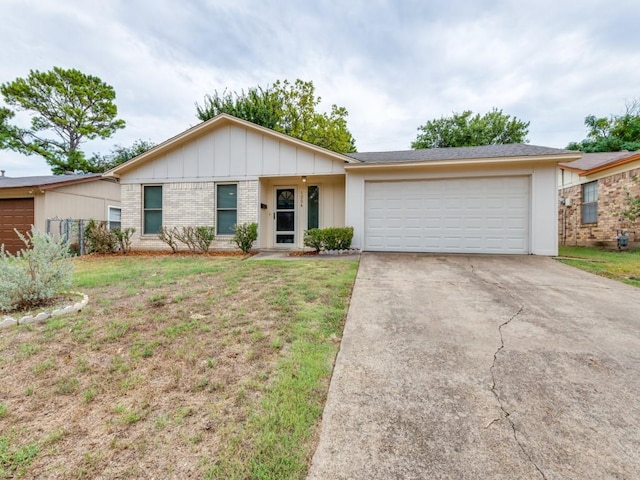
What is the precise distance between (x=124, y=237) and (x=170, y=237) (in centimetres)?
167

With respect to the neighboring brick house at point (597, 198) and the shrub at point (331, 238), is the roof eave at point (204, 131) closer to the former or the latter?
the shrub at point (331, 238)

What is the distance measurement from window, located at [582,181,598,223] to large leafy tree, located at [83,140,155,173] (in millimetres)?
31450

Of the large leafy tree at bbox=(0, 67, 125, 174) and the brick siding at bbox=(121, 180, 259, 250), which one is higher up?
the large leafy tree at bbox=(0, 67, 125, 174)

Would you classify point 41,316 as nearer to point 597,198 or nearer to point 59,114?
point 597,198

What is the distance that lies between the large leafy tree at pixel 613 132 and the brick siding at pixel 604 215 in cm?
1099

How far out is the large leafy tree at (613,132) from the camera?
20.3m

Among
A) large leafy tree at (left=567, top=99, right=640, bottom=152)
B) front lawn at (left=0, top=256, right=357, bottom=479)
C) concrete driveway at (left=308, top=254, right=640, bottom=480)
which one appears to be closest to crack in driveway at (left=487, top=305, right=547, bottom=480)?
concrete driveway at (left=308, top=254, right=640, bottom=480)

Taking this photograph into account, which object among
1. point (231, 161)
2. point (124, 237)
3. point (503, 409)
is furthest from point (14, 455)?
point (124, 237)

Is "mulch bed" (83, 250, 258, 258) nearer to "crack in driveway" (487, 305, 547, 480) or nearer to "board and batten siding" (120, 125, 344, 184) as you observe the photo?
"board and batten siding" (120, 125, 344, 184)

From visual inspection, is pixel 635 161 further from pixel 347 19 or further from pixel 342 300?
pixel 342 300

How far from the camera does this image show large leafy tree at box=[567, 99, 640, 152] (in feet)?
66.5

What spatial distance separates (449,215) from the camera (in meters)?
8.56

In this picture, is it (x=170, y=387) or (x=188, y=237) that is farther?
(x=188, y=237)

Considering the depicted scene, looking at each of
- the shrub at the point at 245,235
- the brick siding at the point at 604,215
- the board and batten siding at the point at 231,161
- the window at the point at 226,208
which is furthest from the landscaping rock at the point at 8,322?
the brick siding at the point at 604,215
